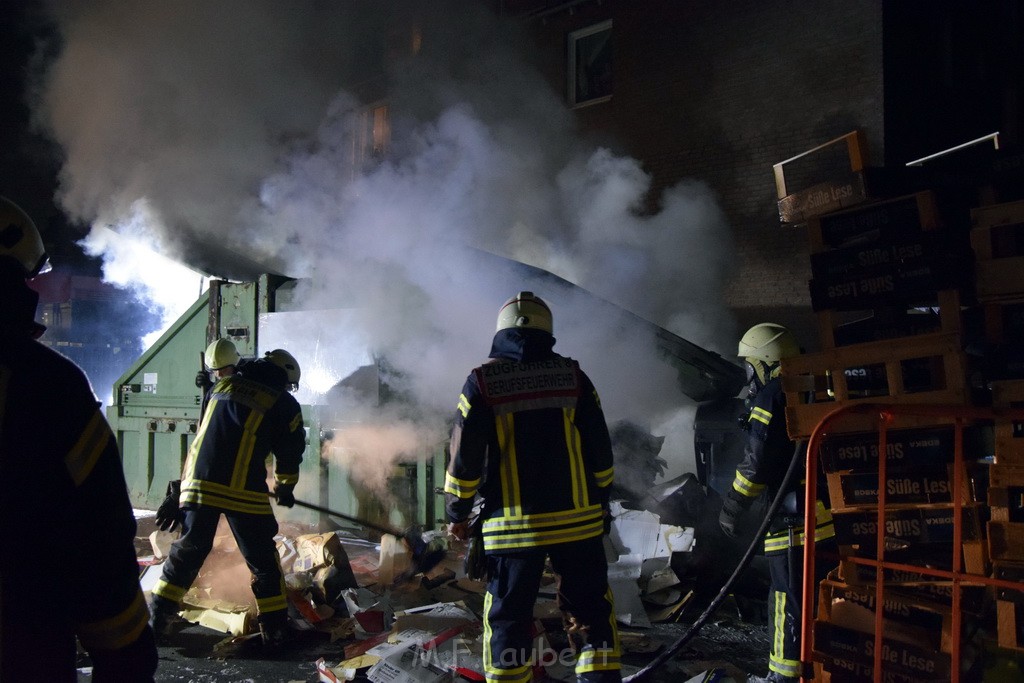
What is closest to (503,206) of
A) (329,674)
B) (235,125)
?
(235,125)

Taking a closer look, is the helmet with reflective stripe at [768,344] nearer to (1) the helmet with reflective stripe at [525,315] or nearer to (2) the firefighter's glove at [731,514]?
(2) the firefighter's glove at [731,514]

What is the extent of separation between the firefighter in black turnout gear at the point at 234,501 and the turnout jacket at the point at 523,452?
1.70m

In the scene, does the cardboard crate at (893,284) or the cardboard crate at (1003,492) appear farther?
the cardboard crate at (893,284)

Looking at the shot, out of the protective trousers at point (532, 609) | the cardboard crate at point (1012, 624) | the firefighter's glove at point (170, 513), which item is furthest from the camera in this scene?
the firefighter's glove at point (170, 513)

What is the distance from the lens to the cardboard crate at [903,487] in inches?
112

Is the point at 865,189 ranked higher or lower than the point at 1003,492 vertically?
higher

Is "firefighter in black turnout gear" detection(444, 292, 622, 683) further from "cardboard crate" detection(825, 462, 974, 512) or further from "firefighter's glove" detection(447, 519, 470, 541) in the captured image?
"cardboard crate" detection(825, 462, 974, 512)

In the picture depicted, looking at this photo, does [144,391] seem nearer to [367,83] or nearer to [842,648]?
[367,83]

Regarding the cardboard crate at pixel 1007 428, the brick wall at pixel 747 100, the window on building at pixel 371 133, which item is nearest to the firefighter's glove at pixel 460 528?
the cardboard crate at pixel 1007 428

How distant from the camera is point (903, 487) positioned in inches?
114

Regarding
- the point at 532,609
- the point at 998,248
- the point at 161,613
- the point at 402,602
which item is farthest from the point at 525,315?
the point at 161,613

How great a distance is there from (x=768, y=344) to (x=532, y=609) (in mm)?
2197

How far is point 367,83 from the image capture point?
11094mm

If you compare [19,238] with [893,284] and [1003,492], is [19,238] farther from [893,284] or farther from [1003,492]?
[1003,492]
